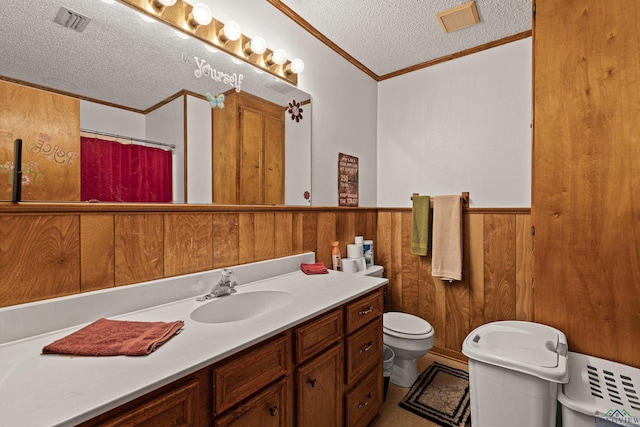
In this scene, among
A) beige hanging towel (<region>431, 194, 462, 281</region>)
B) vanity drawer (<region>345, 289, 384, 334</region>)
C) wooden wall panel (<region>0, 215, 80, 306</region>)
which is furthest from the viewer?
beige hanging towel (<region>431, 194, 462, 281</region>)

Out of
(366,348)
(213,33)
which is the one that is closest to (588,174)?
(366,348)

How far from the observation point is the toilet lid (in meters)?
1.89

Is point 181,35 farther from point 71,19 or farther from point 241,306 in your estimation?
point 241,306

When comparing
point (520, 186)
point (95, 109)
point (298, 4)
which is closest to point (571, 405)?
point (520, 186)

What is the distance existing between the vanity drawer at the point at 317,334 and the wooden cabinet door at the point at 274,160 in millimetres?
747

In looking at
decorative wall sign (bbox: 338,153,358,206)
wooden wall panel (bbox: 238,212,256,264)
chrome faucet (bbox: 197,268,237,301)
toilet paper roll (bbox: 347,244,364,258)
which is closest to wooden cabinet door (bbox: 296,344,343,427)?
chrome faucet (bbox: 197,268,237,301)

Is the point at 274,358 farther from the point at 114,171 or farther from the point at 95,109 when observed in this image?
the point at 95,109

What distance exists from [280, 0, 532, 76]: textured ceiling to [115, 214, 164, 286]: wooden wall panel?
150 cm

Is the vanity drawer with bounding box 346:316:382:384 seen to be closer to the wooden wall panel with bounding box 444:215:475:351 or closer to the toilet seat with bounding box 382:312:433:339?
the toilet seat with bounding box 382:312:433:339

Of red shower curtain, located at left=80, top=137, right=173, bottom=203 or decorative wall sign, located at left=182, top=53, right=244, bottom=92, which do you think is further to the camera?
decorative wall sign, located at left=182, top=53, right=244, bottom=92

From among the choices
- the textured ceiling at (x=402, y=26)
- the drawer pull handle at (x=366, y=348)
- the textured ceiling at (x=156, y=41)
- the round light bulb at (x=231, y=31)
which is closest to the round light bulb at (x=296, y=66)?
the textured ceiling at (x=156, y=41)

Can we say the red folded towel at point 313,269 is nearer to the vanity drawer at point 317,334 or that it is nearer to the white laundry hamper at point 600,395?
the vanity drawer at point 317,334

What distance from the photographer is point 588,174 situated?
1.10m

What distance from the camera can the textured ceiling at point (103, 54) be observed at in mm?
904
